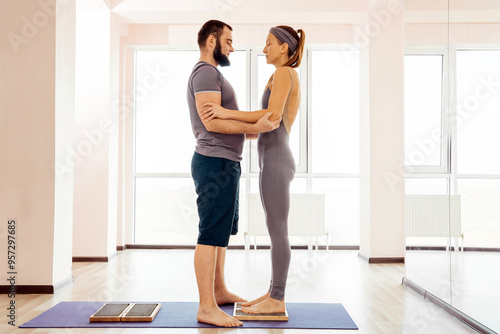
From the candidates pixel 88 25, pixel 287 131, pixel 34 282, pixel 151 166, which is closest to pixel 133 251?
pixel 151 166

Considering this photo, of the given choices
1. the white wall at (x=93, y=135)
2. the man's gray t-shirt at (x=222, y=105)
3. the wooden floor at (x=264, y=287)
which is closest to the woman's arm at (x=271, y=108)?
the man's gray t-shirt at (x=222, y=105)

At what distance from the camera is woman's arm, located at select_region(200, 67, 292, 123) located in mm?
2562

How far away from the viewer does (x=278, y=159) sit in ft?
8.79

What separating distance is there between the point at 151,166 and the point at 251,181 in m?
1.32

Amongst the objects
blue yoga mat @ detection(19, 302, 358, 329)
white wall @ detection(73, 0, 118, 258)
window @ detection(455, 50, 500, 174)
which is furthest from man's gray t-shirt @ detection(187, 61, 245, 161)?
white wall @ detection(73, 0, 118, 258)

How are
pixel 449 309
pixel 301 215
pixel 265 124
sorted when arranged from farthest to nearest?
pixel 301 215
pixel 449 309
pixel 265 124

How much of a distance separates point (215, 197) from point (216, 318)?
0.68 metres

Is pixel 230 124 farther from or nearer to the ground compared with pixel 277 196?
farther from the ground

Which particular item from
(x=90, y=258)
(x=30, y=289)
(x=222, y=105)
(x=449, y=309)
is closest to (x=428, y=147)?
(x=449, y=309)

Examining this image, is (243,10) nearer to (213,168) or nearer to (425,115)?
(425,115)

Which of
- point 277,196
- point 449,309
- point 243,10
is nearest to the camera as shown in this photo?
point 277,196

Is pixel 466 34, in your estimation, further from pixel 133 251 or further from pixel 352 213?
pixel 133 251

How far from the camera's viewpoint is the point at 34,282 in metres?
3.43

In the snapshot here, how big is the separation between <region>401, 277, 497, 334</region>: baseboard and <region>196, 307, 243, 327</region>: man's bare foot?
130 cm
